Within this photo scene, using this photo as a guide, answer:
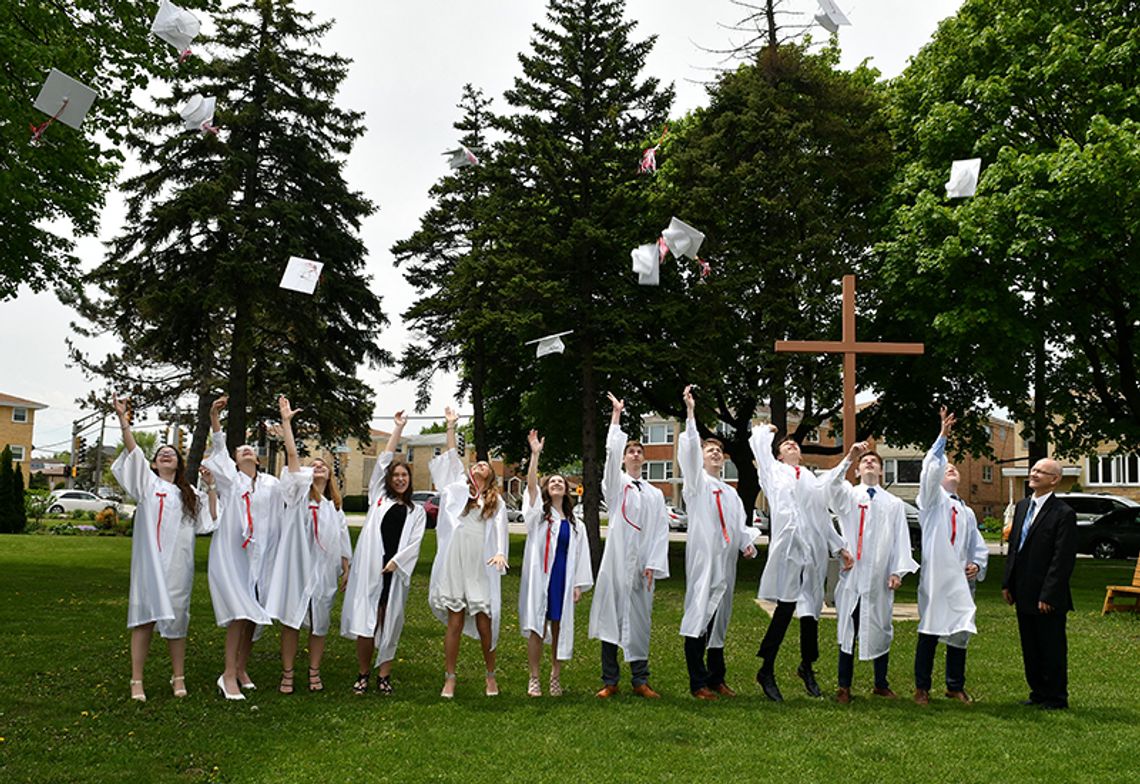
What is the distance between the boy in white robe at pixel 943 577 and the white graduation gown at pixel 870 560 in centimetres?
22

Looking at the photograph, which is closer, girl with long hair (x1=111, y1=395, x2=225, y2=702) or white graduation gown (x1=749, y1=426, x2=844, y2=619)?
girl with long hair (x1=111, y1=395, x2=225, y2=702)

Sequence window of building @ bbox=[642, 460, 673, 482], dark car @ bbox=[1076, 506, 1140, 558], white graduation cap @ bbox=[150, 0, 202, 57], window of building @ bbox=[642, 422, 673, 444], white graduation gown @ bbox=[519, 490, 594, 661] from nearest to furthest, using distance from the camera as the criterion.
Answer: white graduation gown @ bbox=[519, 490, 594, 661]
white graduation cap @ bbox=[150, 0, 202, 57]
dark car @ bbox=[1076, 506, 1140, 558]
window of building @ bbox=[642, 460, 673, 482]
window of building @ bbox=[642, 422, 673, 444]

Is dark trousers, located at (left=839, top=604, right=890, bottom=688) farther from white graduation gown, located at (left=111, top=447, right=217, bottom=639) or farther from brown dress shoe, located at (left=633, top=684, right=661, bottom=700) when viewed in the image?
white graduation gown, located at (left=111, top=447, right=217, bottom=639)

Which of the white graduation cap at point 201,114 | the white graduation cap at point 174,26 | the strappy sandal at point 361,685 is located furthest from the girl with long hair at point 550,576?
the white graduation cap at point 201,114

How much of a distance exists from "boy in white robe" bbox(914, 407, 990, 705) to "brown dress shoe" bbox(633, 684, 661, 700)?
7.06 feet

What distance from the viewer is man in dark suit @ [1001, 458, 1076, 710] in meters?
8.65

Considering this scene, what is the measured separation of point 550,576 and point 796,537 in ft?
6.75

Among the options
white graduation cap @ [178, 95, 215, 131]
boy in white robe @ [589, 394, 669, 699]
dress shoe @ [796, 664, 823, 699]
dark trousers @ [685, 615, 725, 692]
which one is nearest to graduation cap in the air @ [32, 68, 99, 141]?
white graduation cap @ [178, 95, 215, 131]

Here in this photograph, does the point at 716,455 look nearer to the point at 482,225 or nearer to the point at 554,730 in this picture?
the point at 554,730

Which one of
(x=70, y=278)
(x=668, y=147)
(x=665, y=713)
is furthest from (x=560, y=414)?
(x=665, y=713)

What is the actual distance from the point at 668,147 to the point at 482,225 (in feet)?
Answer: 16.7

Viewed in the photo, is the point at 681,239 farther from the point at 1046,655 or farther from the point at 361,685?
the point at 361,685

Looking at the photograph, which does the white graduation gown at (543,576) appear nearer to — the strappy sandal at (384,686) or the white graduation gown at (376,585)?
the white graduation gown at (376,585)

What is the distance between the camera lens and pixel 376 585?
8969 mm
